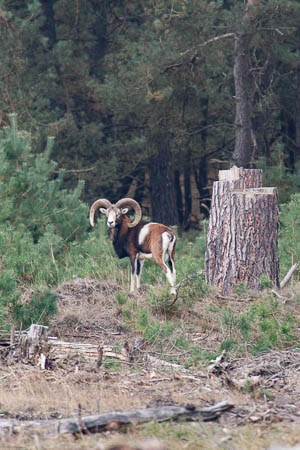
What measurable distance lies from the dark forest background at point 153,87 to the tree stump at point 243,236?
982 cm

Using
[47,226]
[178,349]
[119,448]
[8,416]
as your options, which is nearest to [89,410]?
[8,416]

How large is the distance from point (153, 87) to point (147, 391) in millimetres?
16338

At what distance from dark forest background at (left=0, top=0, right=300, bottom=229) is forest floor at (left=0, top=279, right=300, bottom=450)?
42.1ft

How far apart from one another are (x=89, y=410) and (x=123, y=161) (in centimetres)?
2007

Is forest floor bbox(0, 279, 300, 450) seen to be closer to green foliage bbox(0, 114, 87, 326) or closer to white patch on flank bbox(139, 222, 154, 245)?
white patch on flank bbox(139, 222, 154, 245)

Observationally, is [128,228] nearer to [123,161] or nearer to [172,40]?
[172,40]

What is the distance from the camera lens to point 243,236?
1327 cm

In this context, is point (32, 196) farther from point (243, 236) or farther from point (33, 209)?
point (243, 236)

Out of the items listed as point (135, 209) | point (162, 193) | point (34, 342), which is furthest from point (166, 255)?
point (162, 193)

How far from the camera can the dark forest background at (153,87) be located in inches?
939

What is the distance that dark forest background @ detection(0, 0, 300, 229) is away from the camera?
78.2 feet

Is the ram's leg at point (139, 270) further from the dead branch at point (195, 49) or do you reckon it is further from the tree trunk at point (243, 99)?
the dead branch at point (195, 49)

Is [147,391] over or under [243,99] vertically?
under

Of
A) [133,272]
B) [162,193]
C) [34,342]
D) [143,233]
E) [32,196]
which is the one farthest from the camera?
[162,193]
